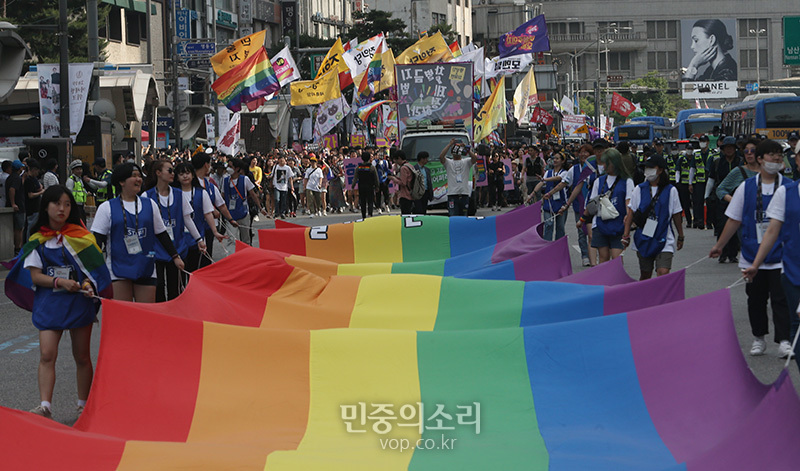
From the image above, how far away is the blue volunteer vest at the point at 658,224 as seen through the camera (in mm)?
10766

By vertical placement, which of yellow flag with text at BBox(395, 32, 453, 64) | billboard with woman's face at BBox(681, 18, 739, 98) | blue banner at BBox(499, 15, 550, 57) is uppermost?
billboard with woman's face at BBox(681, 18, 739, 98)

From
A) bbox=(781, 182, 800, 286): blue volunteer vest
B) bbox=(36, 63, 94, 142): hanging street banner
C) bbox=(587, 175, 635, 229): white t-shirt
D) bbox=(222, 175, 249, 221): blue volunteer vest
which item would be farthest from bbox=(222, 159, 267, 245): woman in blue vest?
bbox=(36, 63, 94, 142): hanging street banner

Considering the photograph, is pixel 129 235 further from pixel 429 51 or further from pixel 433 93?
pixel 429 51

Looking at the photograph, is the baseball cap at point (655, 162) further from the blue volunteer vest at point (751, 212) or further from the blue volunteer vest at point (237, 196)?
the blue volunteer vest at point (237, 196)

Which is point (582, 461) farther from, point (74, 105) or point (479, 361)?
point (74, 105)

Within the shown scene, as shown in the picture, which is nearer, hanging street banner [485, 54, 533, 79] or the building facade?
hanging street banner [485, 54, 533, 79]

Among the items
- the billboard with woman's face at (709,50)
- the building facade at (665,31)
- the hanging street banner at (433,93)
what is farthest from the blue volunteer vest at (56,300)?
the billboard with woman's face at (709,50)

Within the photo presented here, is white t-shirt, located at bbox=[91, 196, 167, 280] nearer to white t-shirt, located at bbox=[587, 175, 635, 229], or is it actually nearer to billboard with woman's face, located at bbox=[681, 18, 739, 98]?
white t-shirt, located at bbox=[587, 175, 635, 229]

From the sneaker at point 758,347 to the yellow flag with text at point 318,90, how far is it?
27518mm

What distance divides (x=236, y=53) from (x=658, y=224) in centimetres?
2289

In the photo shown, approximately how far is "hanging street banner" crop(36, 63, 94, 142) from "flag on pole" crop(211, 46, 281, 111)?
22.1ft

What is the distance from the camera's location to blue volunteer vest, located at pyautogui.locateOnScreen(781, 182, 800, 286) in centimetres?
766

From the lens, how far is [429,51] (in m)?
40.7

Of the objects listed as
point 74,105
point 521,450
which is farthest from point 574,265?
point 74,105
